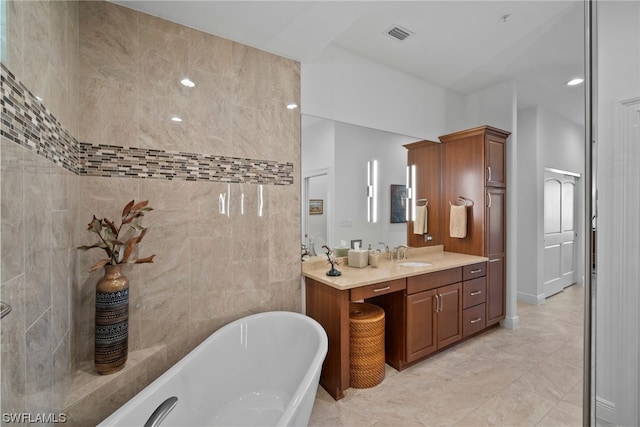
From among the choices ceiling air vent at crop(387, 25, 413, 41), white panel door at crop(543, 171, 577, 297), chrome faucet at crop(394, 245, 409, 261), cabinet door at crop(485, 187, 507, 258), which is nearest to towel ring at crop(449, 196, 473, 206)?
cabinet door at crop(485, 187, 507, 258)

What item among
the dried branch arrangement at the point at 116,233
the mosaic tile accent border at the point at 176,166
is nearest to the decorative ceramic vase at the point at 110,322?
the dried branch arrangement at the point at 116,233

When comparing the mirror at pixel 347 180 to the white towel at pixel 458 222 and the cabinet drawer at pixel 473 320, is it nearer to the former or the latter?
the white towel at pixel 458 222

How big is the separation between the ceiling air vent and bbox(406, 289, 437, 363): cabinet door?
7.46ft

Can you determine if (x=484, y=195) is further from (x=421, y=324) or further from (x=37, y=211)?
(x=37, y=211)

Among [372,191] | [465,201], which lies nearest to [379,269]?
[372,191]

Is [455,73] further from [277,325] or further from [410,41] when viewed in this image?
[277,325]

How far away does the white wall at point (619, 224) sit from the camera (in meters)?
0.85

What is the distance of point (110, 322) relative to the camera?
145 cm

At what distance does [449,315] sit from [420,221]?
1.10 metres

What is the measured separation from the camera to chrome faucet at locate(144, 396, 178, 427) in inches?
41.9

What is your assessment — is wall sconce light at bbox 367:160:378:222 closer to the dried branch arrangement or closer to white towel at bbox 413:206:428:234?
white towel at bbox 413:206:428:234

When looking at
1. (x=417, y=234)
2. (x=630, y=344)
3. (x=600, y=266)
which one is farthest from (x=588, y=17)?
(x=417, y=234)

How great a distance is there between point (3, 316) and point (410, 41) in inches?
120

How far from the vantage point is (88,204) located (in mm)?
1596
